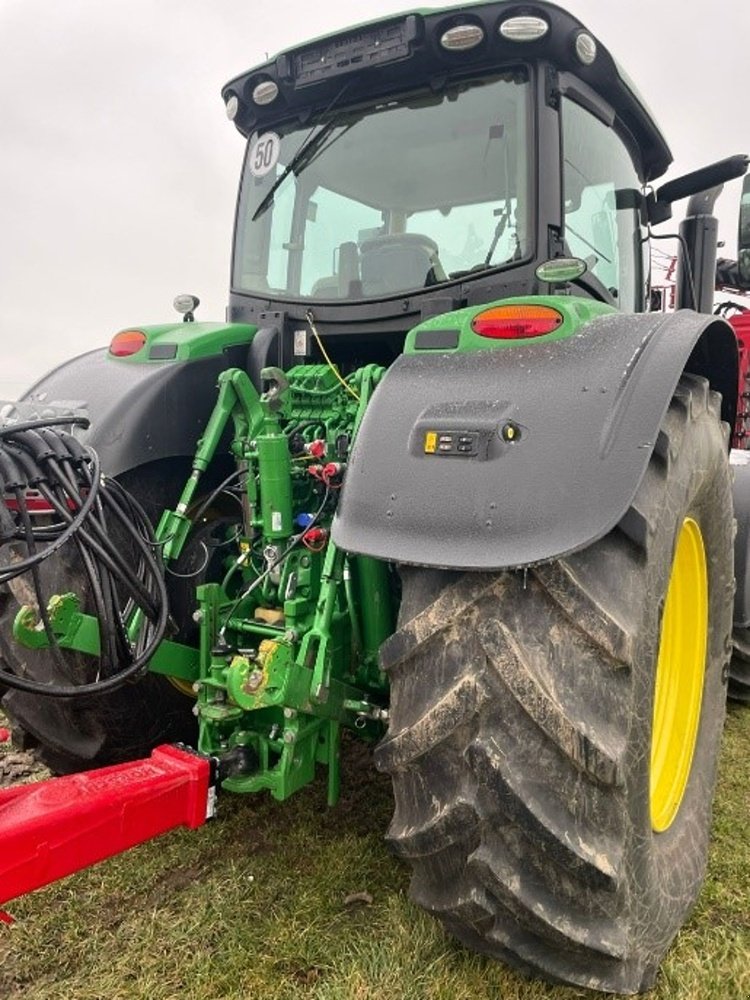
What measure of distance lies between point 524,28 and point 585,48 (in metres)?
0.23

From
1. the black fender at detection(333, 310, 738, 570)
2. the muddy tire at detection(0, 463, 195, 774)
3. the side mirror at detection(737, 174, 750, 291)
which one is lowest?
the muddy tire at detection(0, 463, 195, 774)

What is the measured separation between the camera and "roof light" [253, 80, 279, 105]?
2.82 metres

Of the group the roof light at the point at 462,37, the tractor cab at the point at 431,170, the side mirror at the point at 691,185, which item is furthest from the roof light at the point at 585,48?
the side mirror at the point at 691,185

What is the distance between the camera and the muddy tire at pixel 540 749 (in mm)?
1590

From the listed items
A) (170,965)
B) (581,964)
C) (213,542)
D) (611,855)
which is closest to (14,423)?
(213,542)

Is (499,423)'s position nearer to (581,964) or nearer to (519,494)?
(519,494)

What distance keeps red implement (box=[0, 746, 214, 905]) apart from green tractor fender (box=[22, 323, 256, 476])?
3.02 feet

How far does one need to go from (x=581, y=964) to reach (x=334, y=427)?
1.52m

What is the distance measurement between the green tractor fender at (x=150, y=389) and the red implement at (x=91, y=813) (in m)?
0.92

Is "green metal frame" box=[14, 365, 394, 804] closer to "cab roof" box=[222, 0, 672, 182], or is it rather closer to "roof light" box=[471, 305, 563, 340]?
"roof light" box=[471, 305, 563, 340]

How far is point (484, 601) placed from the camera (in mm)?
1655

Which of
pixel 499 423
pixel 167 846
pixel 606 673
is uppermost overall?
pixel 499 423

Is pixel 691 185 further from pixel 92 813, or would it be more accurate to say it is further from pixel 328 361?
pixel 92 813

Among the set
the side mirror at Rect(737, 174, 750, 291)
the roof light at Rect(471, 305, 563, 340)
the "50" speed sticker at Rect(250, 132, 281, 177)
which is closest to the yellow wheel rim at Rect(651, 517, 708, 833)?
the roof light at Rect(471, 305, 563, 340)
